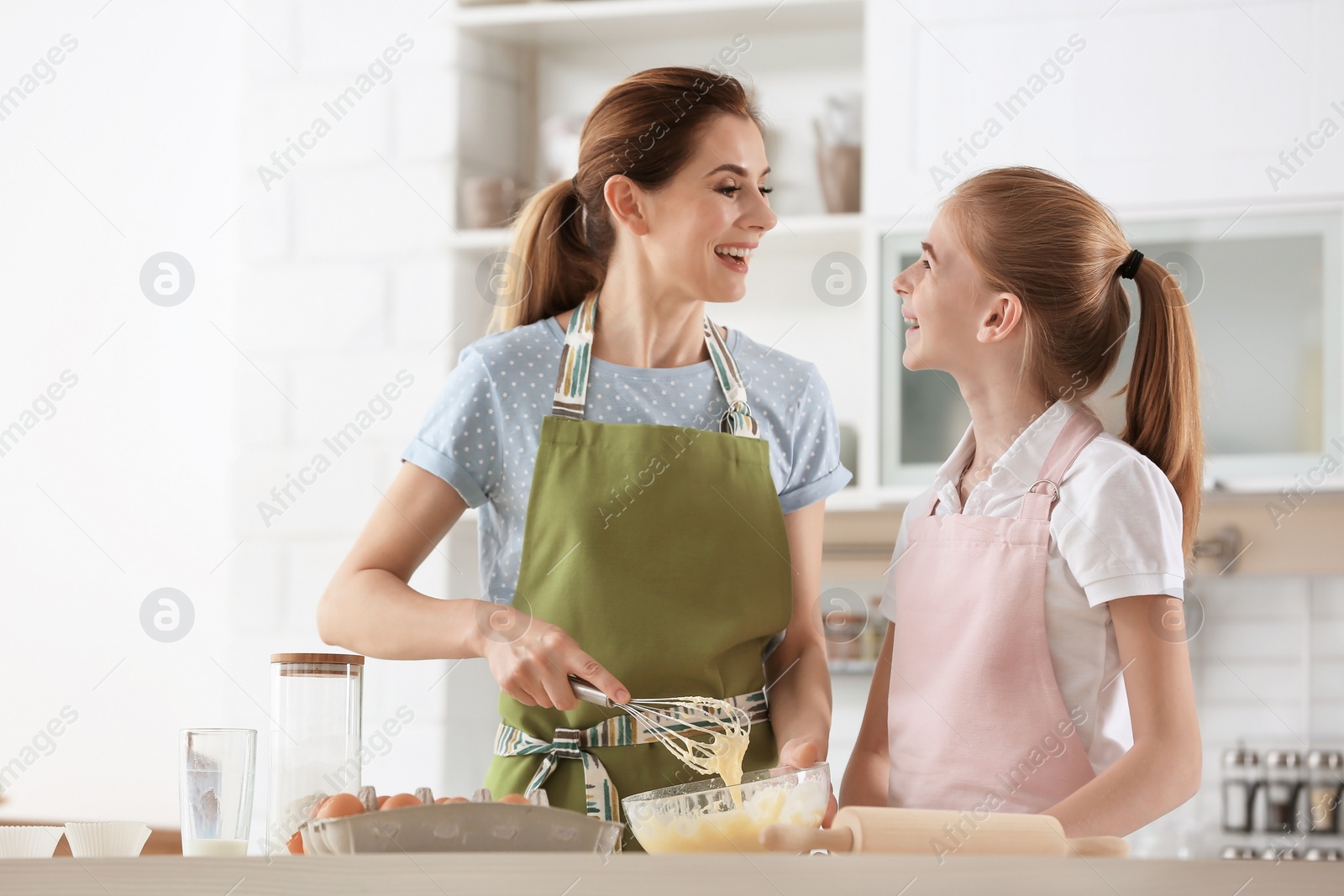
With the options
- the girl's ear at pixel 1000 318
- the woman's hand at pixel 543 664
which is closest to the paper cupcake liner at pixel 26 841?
the woman's hand at pixel 543 664

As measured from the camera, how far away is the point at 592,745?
1353 millimetres

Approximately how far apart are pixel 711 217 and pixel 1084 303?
406 millimetres

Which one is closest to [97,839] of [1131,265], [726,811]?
[726,811]

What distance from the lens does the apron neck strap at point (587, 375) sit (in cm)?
145

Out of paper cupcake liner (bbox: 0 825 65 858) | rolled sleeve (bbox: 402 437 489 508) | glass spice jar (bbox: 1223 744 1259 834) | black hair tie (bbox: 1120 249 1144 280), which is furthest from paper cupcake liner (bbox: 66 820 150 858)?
glass spice jar (bbox: 1223 744 1259 834)

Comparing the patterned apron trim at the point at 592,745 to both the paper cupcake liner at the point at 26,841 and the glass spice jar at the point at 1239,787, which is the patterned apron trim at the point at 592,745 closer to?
the paper cupcake liner at the point at 26,841

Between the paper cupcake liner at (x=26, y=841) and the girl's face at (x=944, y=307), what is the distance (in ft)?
2.84

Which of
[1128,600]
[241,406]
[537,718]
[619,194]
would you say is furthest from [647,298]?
[241,406]

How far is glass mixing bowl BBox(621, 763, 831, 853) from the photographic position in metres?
0.90

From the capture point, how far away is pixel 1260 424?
2330mm

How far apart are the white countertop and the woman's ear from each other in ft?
3.12

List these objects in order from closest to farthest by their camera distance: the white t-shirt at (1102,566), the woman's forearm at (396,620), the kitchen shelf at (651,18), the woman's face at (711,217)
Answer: the white t-shirt at (1102,566) → the woman's forearm at (396,620) → the woman's face at (711,217) → the kitchen shelf at (651,18)

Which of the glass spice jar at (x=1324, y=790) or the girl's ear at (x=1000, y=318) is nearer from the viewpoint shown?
the girl's ear at (x=1000, y=318)

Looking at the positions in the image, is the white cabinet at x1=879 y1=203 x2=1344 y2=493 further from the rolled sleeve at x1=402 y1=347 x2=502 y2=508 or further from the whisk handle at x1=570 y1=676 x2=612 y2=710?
the whisk handle at x1=570 y1=676 x2=612 y2=710
